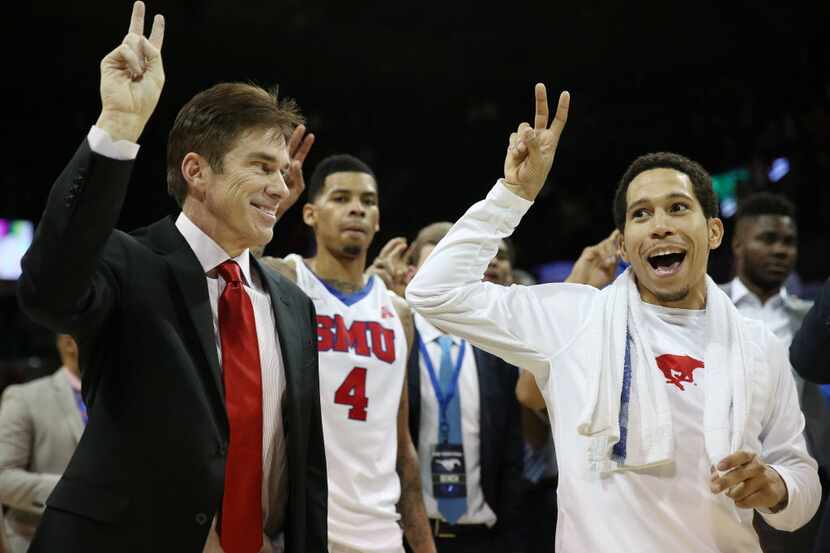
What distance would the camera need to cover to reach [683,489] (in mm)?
2309

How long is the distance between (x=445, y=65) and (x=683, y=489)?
277 inches

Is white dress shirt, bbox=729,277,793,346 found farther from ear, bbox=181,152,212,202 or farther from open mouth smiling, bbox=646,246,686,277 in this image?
ear, bbox=181,152,212,202

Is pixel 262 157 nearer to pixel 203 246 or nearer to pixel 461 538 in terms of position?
pixel 203 246

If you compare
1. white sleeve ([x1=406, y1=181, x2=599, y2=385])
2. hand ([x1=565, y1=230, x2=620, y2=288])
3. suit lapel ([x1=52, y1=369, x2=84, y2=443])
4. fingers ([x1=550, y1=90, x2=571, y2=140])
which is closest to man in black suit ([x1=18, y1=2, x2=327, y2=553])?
white sleeve ([x1=406, y1=181, x2=599, y2=385])

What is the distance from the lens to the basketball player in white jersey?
343 centimetres

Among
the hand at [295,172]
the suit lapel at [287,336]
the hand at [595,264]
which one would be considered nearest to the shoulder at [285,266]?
the hand at [295,172]

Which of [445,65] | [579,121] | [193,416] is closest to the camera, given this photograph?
[193,416]

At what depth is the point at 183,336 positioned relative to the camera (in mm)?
2023

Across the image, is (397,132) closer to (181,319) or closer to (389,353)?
(389,353)

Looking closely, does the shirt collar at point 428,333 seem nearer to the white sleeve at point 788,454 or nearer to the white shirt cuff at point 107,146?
the white sleeve at point 788,454

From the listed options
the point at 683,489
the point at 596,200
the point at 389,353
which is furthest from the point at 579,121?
the point at 683,489

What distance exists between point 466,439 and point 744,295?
158 centimetres

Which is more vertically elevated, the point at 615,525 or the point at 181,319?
the point at 181,319

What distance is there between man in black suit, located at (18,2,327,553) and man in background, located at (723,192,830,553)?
2747mm
